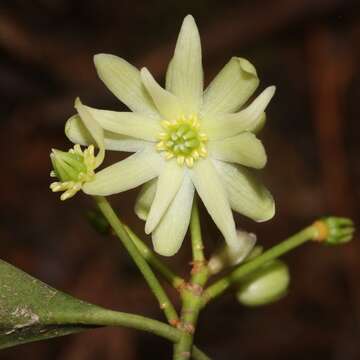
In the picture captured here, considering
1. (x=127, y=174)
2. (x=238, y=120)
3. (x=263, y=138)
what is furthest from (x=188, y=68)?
(x=263, y=138)

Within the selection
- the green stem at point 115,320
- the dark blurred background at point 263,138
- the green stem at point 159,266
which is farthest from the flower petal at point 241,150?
the dark blurred background at point 263,138

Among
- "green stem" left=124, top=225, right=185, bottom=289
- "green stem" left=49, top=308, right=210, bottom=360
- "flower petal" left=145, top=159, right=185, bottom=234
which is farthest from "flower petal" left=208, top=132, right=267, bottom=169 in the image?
"green stem" left=49, top=308, right=210, bottom=360

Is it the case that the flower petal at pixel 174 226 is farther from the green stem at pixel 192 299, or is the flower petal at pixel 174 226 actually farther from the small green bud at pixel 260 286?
the small green bud at pixel 260 286

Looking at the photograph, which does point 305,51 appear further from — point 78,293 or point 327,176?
point 78,293

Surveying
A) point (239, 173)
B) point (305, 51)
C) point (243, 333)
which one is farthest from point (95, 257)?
point (239, 173)

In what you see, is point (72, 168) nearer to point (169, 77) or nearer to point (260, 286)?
point (169, 77)

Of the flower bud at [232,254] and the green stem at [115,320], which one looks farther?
the flower bud at [232,254]

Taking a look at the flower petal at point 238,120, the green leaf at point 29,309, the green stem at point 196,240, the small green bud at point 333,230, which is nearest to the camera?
the green leaf at point 29,309
